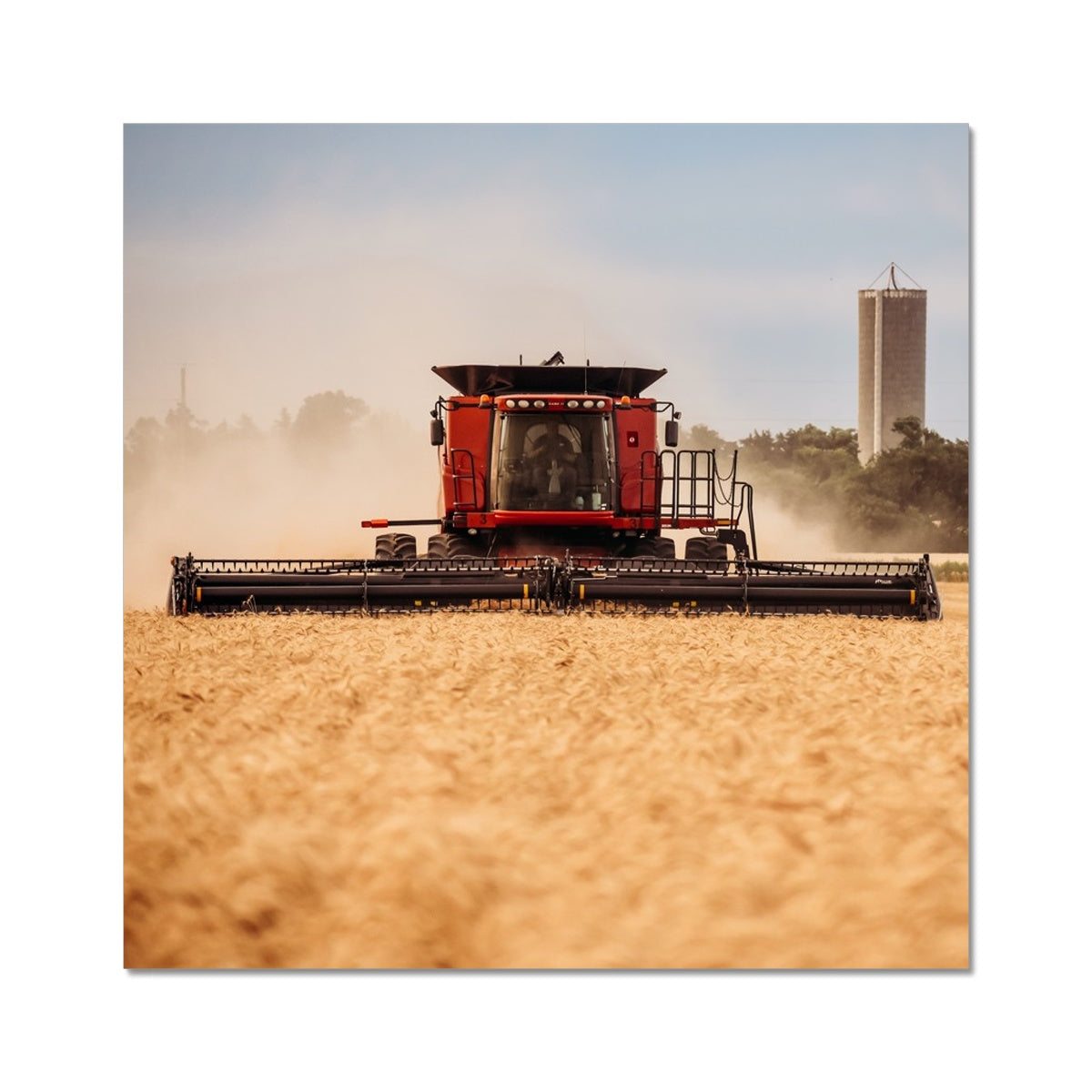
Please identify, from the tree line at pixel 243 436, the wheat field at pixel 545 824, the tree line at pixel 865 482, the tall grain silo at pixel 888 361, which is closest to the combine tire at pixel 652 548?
the tree line at pixel 865 482

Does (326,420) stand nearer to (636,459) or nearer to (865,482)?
(636,459)

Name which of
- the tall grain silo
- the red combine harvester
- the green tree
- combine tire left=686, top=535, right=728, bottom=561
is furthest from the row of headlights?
the tall grain silo

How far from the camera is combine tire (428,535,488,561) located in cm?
1073

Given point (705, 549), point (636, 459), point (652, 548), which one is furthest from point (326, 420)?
point (705, 549)

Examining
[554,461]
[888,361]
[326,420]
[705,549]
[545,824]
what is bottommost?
[545,824]

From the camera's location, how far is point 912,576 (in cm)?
916

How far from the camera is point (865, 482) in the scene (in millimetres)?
10875

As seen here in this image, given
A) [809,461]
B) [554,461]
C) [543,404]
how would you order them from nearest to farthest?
1. [543,404]
2. [554,461]
3. [809,461]

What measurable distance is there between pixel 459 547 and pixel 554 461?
105 cm

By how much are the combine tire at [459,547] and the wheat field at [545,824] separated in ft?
15.9

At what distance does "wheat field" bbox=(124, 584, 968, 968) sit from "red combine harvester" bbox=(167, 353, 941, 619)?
3298 millimetres

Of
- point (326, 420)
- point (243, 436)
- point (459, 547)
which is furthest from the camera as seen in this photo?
point (326, 420)

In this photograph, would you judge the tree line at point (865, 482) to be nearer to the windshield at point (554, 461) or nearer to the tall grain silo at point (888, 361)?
the tall grain silo at point (888, 361)

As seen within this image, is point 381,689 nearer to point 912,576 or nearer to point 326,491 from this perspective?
point 912,576
